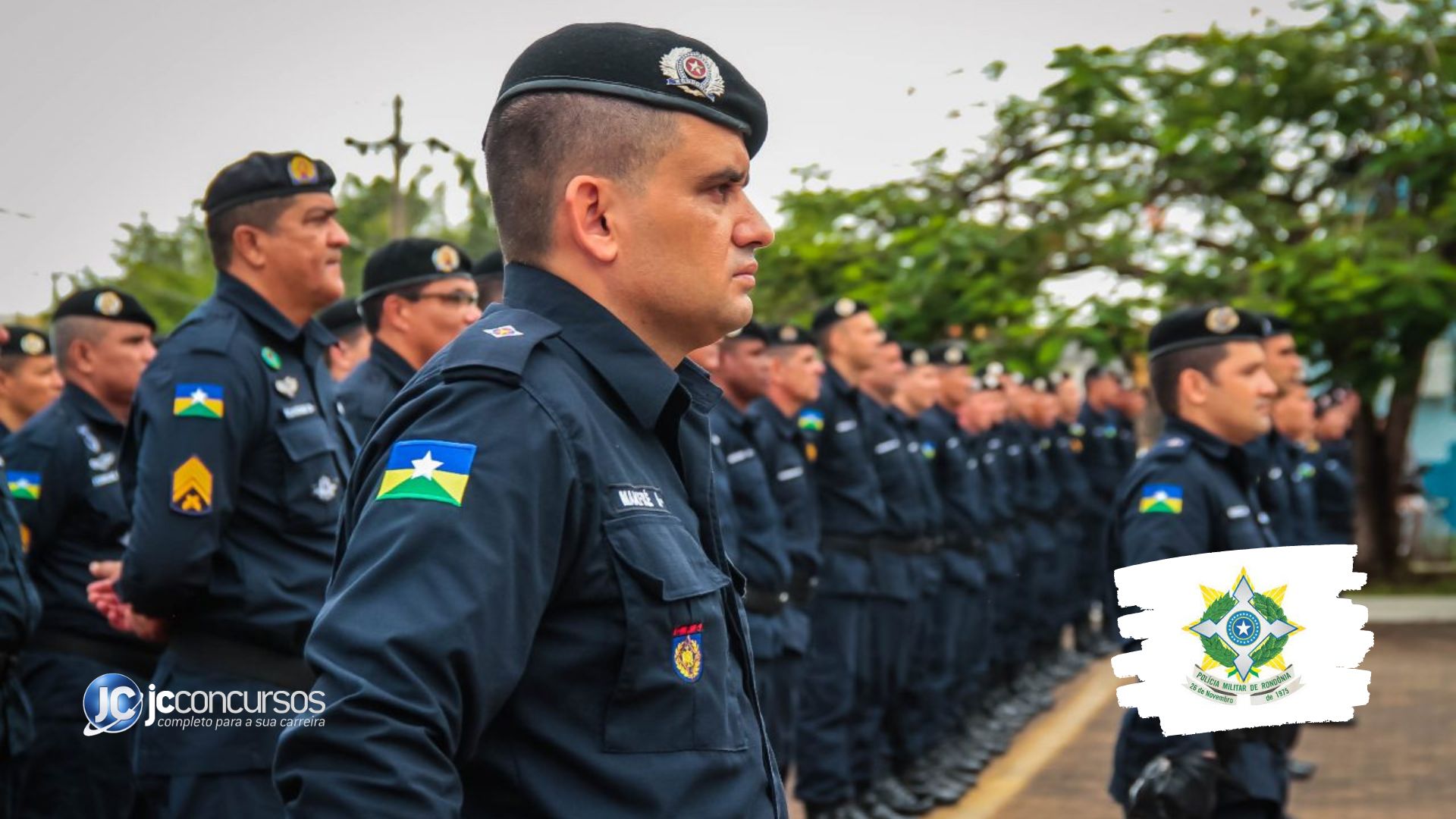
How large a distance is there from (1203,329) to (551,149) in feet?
11.3

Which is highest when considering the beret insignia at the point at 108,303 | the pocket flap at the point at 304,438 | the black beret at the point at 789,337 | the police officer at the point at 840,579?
the beret insignia at the point at 108,303

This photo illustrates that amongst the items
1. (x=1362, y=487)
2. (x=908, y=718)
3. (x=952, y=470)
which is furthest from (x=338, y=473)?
(x=1362, y=487)

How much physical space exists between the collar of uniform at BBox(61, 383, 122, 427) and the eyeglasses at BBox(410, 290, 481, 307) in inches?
51.3

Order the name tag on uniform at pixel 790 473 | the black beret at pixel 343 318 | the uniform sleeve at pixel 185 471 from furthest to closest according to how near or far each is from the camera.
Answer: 1. the black beret at pixel 343 318
2. the name tag on uniform at pixel 790 473
3. the uniform sleeve at pixel 185 471

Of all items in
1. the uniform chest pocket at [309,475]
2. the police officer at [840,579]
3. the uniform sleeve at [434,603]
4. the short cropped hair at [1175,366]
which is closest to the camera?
the uniform sleeve at [434,603]

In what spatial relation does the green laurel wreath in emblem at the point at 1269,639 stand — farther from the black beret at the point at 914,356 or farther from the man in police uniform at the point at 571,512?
the black beret at the point at 914,356

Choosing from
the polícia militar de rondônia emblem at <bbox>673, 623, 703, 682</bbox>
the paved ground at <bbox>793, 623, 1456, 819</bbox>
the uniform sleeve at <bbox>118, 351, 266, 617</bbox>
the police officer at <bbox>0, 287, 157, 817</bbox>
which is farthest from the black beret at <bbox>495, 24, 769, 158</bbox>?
the paved ground at <bbox>793, 623, 1456, 819</bbox>

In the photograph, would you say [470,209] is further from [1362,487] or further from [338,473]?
[338,473]

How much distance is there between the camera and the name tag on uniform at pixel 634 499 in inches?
66.1

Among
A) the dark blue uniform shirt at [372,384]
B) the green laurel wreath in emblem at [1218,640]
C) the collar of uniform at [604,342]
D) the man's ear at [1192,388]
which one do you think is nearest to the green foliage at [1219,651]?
the green laurel wreath in emblem at [1218,640]

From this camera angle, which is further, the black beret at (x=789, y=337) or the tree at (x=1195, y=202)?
the tree at (x=1195, y=202)

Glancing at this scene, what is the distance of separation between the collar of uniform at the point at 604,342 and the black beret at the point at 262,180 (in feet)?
7.69

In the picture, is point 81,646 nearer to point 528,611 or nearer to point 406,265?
point 406,265

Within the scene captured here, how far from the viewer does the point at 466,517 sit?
1555 millimetres
